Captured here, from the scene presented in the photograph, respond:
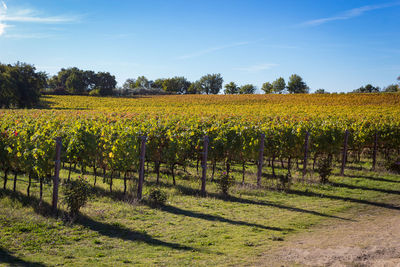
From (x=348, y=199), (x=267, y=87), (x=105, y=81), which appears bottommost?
(x=348, y=199)

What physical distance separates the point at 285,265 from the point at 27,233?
514 cm

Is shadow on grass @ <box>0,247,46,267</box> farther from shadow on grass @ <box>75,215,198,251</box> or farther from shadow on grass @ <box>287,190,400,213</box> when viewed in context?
shadow on grass @ <box>287,190,400,213</box>

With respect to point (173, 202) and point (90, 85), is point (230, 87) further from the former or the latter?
point (173, 202)

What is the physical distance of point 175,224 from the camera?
26.5 feet

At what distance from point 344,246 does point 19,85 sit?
5341 cm

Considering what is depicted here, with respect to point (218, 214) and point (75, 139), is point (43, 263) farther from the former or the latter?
point (75, 139)

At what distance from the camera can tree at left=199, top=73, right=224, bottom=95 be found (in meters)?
126

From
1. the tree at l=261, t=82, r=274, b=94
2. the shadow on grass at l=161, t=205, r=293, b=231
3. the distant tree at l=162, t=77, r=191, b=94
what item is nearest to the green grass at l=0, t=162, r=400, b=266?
the shadow on grass at l=161, t=205, r=293, b=231

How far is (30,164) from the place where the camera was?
9.38 meters

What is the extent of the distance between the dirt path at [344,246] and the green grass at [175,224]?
14.3 inches

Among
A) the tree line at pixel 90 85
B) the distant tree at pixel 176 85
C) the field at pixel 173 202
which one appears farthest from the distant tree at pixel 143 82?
the field at pixel 173 202

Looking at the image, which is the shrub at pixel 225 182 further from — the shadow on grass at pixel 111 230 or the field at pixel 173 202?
the shadow on grass at pixel 111 230

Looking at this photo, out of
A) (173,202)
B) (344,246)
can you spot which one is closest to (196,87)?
(173,202)

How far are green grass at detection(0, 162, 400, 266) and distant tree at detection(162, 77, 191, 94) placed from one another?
109 m
